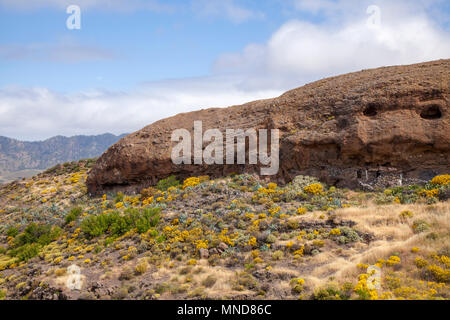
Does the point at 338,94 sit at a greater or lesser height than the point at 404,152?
greater

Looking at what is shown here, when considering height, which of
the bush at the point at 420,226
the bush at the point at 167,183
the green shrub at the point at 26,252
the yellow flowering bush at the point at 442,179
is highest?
the yellow flowering bush at the point at 442,179

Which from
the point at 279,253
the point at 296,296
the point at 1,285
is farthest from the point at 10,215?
the point at 296,296

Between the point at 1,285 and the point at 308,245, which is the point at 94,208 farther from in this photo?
the point at 308,245

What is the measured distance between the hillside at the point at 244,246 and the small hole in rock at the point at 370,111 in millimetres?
3831

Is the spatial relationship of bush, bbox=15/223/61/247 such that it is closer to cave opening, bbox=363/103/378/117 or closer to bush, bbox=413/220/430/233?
bush, bbox=413/220/430/233

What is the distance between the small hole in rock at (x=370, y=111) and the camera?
14.8m

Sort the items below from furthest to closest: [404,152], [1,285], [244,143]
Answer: [244,143], [404,152], [1,285]

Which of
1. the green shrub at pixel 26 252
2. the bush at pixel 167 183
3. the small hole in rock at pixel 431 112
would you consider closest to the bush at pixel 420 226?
the small hole in rock at pixel 431 112

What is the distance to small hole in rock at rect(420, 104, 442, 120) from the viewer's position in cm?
1359

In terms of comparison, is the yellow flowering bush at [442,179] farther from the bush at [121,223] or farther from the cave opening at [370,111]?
the bush at [121,223]

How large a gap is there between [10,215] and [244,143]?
653 inches

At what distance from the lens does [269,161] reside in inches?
655

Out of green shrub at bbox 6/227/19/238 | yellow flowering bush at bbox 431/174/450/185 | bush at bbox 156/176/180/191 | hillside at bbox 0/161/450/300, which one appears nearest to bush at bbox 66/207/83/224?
hillside at bbox 0/161/450/300

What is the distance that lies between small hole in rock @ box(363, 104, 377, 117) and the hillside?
12.6 ft
